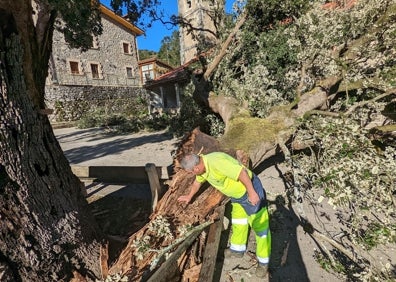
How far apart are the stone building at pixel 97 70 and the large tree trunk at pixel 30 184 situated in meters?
21.7

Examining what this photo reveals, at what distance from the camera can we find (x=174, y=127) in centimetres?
1217

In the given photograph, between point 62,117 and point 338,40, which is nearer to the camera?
point 338,40

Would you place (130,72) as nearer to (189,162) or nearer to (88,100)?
(88,100)

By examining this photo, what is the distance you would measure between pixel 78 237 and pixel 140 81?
30.9 m

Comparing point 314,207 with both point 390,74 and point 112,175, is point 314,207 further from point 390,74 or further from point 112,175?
point 112,175

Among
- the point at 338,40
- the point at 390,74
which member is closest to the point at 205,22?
the point at 338,40

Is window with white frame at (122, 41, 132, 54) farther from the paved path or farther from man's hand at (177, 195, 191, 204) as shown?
man's hand at (177, 195, 191, 204)

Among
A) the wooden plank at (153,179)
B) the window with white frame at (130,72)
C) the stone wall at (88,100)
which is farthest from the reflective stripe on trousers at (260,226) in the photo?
the window with white frame at (130,72)

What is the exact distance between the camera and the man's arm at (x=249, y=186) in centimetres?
278

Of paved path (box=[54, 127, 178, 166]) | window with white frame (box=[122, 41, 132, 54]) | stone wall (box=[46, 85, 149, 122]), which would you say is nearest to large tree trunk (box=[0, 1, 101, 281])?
paved path (box=[54, 127, 178, 166])

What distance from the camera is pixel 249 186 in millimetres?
2781

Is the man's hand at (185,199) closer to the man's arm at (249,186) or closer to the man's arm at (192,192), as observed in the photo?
Answer: the man's arm at (192,192)

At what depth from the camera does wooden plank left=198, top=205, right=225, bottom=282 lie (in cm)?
244

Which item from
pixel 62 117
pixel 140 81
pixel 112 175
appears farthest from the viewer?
pixel 140 81
